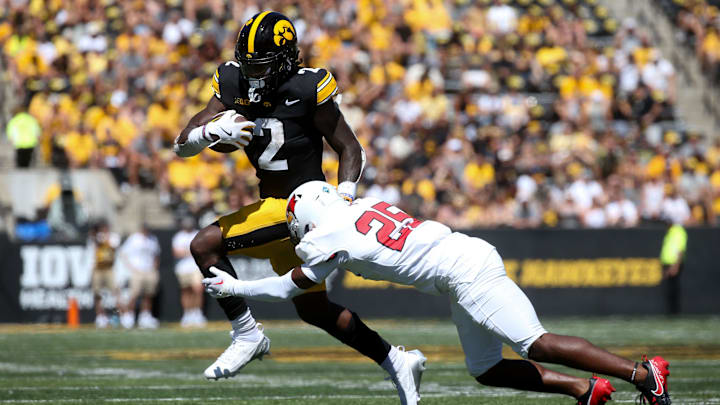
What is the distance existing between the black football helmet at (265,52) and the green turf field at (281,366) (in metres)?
1.85

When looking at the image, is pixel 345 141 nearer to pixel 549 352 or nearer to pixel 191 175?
pixel 549 352

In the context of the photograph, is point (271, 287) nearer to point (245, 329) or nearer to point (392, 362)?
point (392, 362)

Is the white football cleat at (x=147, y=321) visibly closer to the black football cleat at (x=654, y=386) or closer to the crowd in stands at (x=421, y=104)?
the crowd in stands at (x=421, y=104)

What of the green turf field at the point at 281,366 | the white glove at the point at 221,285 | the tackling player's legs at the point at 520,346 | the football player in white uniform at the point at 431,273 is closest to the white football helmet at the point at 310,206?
the football player in white uniform at the point at 431,273

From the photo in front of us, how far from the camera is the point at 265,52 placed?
6133 mm

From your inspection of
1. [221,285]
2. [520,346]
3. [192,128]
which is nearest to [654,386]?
[520,346]

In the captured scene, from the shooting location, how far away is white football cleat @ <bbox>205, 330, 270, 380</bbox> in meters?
6.08

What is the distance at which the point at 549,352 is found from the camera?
520 cm

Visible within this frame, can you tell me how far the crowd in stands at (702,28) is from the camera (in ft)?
69.4

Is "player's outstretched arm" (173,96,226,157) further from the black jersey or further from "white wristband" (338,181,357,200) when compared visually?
"white wristband" (338,181,357,200)

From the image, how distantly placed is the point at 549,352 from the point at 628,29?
16515 millimetres

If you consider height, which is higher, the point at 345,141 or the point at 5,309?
the point at 345,141

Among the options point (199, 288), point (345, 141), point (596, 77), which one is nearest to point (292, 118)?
point (345, 141)

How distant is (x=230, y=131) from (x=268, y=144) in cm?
43
